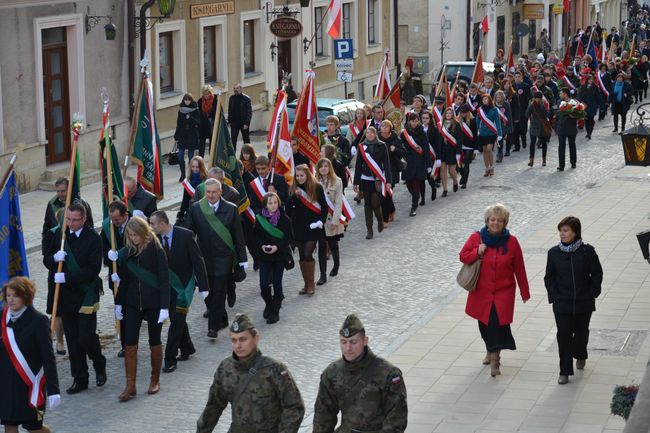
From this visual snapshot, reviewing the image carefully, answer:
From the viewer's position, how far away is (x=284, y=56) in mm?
36625

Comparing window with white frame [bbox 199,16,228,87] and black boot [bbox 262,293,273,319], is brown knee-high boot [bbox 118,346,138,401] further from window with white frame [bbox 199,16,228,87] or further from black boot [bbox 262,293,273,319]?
window with white frame [bbox 199,16,228,87]

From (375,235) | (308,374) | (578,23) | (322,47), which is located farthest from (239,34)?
(578,23)

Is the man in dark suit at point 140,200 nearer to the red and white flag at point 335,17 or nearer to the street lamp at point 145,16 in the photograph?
the street lamp at point 145,16

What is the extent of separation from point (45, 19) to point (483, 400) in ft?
48.2

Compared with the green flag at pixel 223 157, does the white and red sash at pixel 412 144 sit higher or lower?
lower

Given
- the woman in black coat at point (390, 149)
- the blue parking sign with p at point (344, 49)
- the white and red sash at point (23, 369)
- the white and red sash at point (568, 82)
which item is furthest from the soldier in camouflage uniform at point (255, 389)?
the white and red sash at point (568, 82)

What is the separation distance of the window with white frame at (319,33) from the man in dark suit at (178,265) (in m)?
25.8

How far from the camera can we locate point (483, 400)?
486 inches

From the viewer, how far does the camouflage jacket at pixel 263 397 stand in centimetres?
831

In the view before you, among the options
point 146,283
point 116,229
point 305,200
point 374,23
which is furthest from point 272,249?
point 374,23

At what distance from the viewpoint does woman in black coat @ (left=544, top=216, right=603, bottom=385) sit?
12.6 metres

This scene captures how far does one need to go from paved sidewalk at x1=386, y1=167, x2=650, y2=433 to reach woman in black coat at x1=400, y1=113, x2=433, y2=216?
3.98m

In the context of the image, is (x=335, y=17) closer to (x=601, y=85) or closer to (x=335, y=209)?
(x=601, y=85)

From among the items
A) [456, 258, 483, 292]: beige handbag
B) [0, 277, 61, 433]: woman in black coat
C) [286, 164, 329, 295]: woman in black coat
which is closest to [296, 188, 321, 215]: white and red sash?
[286, 164, 329, 295]: woman in black coat
